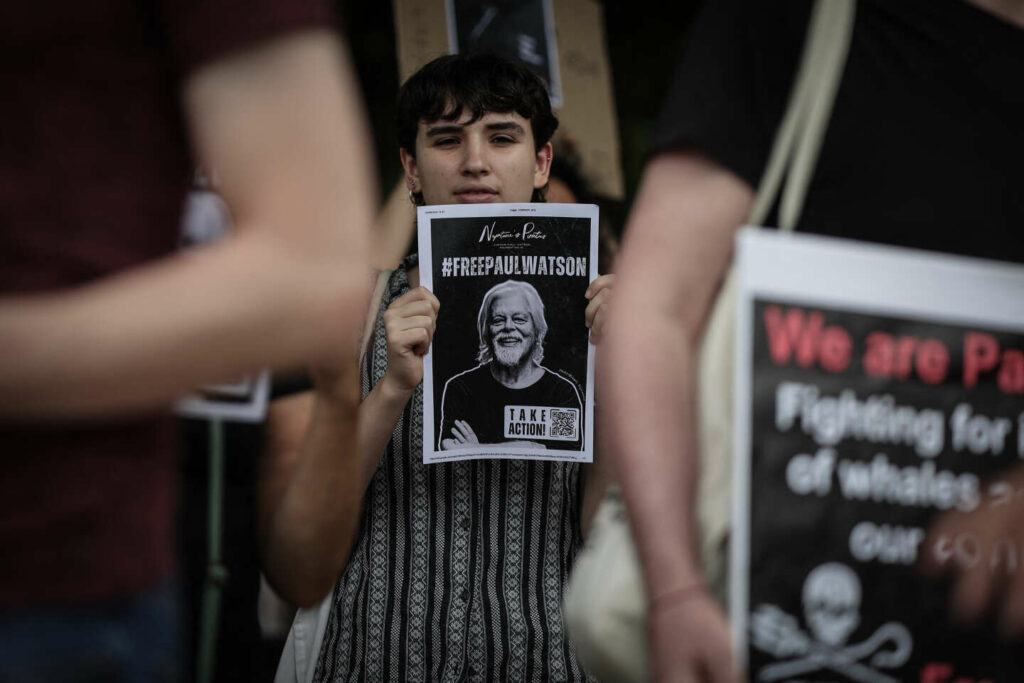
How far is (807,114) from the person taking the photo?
3.70 feet

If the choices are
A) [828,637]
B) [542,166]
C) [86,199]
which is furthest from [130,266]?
[542,166]

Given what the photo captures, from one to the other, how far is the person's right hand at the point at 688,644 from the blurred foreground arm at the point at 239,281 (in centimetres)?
48

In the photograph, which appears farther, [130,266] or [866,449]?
[866,449]

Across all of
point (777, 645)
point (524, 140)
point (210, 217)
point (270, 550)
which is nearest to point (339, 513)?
point (270, 550)

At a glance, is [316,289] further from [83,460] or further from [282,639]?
[282,639]

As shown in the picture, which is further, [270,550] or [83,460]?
[270,550]

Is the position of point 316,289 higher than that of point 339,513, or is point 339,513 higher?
point 316,289

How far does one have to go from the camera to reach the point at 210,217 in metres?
1.65

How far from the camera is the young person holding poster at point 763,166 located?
111 cm

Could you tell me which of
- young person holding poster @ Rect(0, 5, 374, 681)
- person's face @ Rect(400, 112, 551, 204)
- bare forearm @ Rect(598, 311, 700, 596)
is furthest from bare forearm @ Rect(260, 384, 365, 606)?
young person holding poster @ Rect(0, 5, 374, 681)

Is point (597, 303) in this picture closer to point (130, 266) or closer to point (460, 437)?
point (460, 437)

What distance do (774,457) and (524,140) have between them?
1.01 meters

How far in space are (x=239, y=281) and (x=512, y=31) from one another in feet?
6.35

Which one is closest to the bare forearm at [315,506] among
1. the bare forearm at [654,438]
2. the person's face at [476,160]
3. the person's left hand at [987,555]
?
the bare forearm at [654,438]
